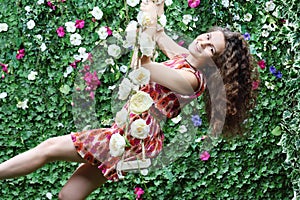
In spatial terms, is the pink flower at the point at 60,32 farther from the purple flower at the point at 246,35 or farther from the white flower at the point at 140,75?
the white flower at the point at 140,75

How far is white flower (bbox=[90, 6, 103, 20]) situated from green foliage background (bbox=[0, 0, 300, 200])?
0.16 feet

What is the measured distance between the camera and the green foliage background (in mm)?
3734

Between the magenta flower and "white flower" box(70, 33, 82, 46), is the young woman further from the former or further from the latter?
the magenta flower

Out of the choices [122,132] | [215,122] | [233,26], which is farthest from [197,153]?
[122,132]

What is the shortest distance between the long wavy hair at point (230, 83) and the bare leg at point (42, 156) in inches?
23.6

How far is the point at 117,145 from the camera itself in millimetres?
2205

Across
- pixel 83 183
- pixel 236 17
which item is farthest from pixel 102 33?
pixel 83 183

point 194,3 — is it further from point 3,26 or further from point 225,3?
point 3,26

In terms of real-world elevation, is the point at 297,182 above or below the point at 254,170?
above

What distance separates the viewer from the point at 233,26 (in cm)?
373

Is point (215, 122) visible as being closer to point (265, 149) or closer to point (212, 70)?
point (212, 70)

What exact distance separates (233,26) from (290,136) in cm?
90

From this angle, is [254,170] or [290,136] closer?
[290,136]

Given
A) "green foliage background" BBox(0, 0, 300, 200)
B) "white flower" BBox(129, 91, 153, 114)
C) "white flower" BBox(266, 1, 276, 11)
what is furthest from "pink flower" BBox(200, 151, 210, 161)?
"white flower" BBox(129, 91, 153, 114)
